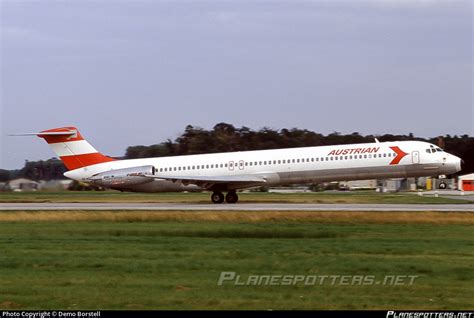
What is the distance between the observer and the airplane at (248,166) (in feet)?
139

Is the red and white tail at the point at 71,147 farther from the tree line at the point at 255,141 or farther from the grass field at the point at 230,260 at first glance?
the tree line at the point at 255,141

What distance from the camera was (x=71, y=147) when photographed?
45.8 meters

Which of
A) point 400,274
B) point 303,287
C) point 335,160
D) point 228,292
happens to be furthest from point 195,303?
point 335,160

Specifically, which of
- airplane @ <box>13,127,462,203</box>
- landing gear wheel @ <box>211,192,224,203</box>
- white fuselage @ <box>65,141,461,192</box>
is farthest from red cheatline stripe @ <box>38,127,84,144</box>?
landing gear wheel @ <box>211,192,224,203</box>

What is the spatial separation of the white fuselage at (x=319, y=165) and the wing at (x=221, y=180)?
6.3 inches

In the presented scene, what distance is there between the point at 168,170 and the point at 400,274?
29.7 m

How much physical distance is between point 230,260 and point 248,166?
2574 centimetres

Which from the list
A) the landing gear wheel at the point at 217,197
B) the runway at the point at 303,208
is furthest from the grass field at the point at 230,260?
the landing gear wheel at the point at 217,197

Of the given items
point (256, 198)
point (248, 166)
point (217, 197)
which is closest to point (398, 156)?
point (248, 166)

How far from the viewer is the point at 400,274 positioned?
54.1 feet

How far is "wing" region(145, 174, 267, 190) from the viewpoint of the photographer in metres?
43.4

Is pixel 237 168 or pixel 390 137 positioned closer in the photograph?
pixel 237 168

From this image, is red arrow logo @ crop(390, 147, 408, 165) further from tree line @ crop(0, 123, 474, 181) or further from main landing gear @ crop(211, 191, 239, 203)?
tree line @ crop(0, 123, 474, 181)

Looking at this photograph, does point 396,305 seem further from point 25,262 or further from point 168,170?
point 168,170
